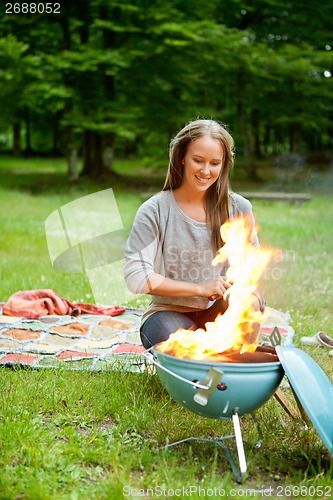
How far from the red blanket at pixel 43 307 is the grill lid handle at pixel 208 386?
2.44 m

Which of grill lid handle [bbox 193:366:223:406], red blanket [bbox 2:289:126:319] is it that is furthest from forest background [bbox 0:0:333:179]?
grill lid handle [bbox 193:366:223:406]

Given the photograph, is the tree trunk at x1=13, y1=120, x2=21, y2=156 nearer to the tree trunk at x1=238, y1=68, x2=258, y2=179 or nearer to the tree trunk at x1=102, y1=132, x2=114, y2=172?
the tree trunk at x1=102, y1=132, x2=114, y2=172

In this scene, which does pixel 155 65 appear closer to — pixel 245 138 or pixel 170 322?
pixel 245 138

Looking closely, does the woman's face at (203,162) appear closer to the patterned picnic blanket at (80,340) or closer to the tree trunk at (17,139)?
the patterned picnic blanket at (80,340)

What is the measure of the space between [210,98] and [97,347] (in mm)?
18056

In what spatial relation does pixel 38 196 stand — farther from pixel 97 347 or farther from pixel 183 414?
pixel 183 414

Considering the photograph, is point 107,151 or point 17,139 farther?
point 17,139

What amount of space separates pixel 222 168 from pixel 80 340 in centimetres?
161

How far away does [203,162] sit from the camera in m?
2.80

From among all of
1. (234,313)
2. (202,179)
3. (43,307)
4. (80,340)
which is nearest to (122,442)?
(234,313)

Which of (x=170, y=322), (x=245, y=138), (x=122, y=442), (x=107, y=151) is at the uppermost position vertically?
(x=170, y=322)

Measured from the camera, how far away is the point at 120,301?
16.4 ft

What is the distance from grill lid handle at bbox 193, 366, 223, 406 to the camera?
82.9 inches

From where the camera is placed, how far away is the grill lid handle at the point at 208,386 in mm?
2105
